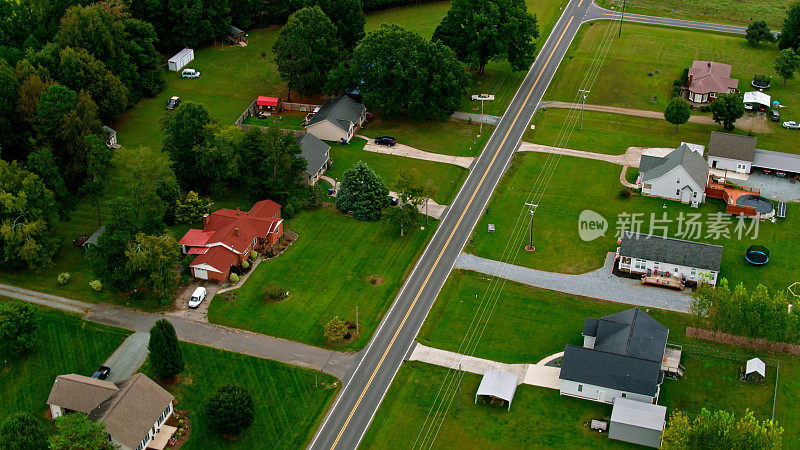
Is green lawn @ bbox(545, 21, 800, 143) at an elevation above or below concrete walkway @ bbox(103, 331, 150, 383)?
below

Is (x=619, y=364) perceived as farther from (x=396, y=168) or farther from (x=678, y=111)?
(x=678, y=111)

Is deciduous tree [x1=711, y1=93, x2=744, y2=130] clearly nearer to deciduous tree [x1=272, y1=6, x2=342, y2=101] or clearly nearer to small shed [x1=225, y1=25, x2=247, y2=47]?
deciduous tree [x1=272, y1=6, x2=342, y2=101]

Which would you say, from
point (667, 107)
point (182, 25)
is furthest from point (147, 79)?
point (667, 107)

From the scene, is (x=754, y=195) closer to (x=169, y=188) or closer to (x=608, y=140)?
(x=608, y=140)

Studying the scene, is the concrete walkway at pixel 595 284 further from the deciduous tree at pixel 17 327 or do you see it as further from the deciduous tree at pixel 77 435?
the deciduous tree at pixel 17 327

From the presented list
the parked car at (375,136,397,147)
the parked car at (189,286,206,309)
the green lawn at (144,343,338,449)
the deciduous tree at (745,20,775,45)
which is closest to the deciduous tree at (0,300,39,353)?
the green lawn at (144,343,338,449)

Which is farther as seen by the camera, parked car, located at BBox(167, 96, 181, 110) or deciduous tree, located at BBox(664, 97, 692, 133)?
parked car, located at BBox(167, 96, 181, 110)
